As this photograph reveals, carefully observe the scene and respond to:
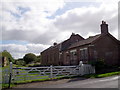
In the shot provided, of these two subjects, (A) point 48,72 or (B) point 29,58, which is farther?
(B) point 29,58

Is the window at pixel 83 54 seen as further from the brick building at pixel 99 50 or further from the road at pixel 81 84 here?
the road at pixel 81 84

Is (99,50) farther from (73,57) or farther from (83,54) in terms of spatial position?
(73,57)

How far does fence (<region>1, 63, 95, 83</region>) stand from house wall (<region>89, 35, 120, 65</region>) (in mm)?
6067

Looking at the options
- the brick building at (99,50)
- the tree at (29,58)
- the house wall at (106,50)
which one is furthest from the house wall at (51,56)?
the tree at (29,58)

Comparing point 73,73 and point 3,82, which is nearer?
point 3,82

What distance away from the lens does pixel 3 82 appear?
13773 millimetres

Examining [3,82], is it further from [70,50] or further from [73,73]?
[70,50]

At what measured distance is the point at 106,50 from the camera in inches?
1086

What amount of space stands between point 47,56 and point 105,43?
23314 mm

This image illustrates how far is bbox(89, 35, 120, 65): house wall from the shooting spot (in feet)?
86.5

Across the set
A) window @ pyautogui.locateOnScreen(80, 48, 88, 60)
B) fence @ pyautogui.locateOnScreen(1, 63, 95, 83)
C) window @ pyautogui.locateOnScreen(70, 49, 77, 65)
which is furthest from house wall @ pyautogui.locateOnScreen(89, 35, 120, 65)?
fence @ pyautogui.locateOnScreen(1, 63, 95, 83)

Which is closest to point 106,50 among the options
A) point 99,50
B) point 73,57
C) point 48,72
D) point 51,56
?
point 99,50

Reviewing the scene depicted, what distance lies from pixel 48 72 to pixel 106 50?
48.2ft

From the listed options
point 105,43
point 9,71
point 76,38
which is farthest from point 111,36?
point 9,71
